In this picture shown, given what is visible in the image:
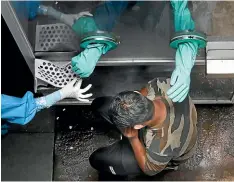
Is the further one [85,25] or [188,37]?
[85,25]

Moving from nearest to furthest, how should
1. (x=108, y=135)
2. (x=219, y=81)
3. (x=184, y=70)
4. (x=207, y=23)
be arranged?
(x=184, y=70) → (x=207, y=23) → (x=219, y=81) → (x=108, y=135)

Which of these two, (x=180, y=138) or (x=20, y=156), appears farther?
(x=20, y=156)

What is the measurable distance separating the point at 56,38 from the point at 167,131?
75 centimetres

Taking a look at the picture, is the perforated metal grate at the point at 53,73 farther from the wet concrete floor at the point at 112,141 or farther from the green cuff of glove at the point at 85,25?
the wet concrete floor at the point at 112,141

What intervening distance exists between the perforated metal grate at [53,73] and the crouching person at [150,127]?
1.29ft

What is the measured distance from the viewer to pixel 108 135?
2676 mm

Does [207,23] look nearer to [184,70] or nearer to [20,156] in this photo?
[184,70]

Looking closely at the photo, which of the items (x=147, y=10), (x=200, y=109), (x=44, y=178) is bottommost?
(x=44, y=178)

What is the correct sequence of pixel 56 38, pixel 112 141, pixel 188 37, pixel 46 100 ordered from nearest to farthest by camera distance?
1. pixel 188 37
2. pixel 46 100
3. pixel 56 38
4. pixel 112 141

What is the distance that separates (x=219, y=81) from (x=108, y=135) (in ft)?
2.27

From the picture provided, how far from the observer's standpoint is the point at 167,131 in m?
1.92

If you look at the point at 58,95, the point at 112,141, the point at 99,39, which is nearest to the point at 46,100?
the point at 58,95

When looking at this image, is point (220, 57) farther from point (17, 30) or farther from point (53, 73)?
point (17, 30)

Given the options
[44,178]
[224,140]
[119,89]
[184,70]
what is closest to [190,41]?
[184,70]
